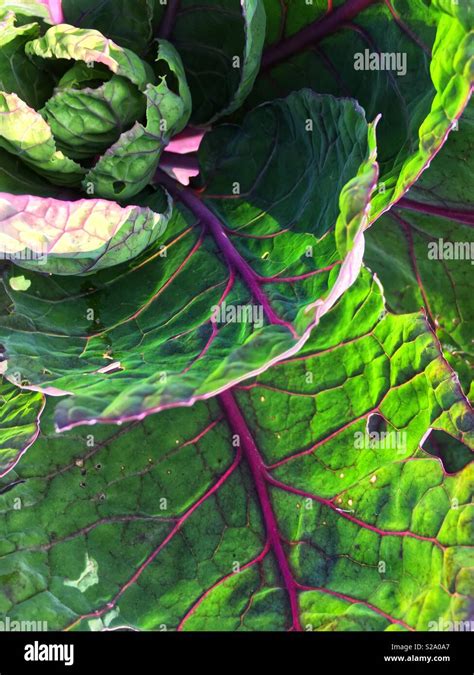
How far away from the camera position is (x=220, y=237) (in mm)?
2271

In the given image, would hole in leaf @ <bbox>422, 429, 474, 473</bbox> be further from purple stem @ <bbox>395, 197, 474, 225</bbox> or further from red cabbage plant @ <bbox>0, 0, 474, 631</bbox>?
purple stem @ <bbox>395, 197, 474, 225</bbox>

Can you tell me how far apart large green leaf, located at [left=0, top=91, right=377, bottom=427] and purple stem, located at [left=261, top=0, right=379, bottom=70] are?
19 cm

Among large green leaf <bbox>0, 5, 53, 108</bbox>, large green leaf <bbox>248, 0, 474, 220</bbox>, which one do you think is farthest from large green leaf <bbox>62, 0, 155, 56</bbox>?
large green leaf <bbox>248, 0, 474, 220</bbox>

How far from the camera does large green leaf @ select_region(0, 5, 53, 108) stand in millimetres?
2041

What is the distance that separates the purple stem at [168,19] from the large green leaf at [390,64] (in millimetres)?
277

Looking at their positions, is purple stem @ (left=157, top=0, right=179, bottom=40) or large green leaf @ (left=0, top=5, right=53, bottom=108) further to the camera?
purple stem @ (left=157, top=0, right=179, bottom=40)

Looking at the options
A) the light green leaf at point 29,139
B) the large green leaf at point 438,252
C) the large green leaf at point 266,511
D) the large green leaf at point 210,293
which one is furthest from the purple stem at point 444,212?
the light green leaf at point 29,139

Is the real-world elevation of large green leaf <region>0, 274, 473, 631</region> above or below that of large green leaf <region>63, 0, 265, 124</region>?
below

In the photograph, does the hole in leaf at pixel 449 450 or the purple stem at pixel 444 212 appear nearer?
the hole in leaf at pixel 449 450

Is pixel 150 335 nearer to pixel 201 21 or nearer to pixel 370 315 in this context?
pixel 370 315

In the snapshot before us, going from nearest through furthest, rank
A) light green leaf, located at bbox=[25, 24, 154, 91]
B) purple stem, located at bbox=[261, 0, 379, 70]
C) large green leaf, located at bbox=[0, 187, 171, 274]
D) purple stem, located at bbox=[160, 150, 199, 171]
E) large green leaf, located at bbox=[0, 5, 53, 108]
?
large green leaf, located at bbox=[0, 187, 171, 274] → light green leaf, located at bbox=[25, 24, 154, 91] → large green leaf, located at bbox=[0, 5, 53, 108] → purple stem, located at bbox=[261, 0, 379, 70] → purple stem, located at bbox=[160, 150, 199, 171]

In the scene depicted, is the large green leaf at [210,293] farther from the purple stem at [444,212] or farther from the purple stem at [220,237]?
the purple stem at [444,212]

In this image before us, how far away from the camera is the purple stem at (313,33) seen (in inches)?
86.4
